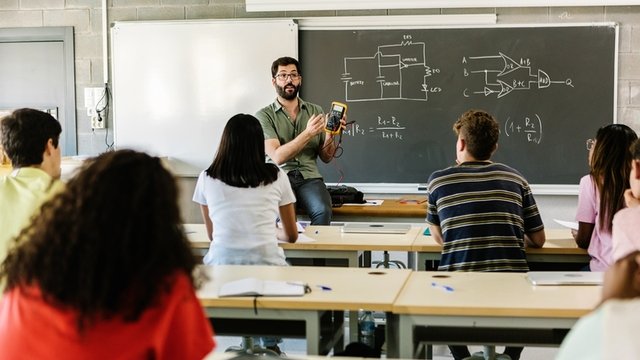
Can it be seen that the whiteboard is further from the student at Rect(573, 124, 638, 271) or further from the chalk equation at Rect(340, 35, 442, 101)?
the student at Rect(573, 124, 638, 271)

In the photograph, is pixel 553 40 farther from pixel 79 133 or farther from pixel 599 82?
pixel 79 133

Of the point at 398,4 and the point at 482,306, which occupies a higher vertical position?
the point at 398,4

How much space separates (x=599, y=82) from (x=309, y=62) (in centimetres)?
211

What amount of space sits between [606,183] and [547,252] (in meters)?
0.48

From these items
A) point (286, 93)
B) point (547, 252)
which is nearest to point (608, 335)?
point (547, 252)

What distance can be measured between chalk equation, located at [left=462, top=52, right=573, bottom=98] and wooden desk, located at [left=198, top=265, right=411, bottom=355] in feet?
10.6

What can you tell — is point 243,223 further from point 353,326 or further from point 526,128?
point 526,128

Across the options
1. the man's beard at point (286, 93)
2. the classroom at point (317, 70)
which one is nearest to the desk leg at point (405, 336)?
the classroom at point (317, 70)

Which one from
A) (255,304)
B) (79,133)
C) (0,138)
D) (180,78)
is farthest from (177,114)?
(255,304)

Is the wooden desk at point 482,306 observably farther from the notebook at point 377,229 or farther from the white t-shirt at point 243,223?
the notebook at point 377,229

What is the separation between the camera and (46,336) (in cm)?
159

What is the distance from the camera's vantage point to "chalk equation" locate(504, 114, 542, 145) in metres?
6.24

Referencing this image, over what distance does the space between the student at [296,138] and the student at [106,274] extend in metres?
3.62

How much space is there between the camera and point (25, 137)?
2906 mm
